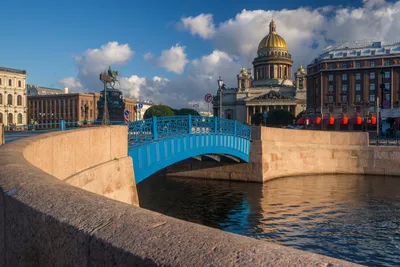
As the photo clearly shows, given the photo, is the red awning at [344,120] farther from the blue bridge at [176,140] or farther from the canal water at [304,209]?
the blue bridge at [176,140]

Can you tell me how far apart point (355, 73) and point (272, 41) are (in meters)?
51.4

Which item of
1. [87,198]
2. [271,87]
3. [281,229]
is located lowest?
[281,229]

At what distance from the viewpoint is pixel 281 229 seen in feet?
49.1

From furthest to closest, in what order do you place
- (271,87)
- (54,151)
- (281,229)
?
(271,87), (281,229), (54,151)

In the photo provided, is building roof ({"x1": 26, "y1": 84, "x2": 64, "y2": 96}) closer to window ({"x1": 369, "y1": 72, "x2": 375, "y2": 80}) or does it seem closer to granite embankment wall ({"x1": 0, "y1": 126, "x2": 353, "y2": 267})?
window ({"x1": 369, "y1": 72, "x2": 375, "y2": 80})

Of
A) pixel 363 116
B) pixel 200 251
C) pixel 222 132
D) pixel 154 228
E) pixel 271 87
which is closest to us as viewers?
pixel 200 251

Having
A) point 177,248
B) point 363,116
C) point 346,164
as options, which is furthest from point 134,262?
point 363,116

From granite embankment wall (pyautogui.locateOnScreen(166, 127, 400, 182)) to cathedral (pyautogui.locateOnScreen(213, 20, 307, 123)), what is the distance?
93.2 m

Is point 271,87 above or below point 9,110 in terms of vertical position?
above

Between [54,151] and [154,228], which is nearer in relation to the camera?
[154,228]

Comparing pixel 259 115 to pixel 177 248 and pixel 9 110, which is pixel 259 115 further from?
pixel 177 248

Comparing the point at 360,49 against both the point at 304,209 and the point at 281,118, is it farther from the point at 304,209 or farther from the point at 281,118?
the point at 304,209

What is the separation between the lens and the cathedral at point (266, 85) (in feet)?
406

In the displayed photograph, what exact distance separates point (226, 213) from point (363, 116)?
138ft
